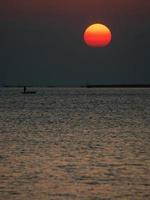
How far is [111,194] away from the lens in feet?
105

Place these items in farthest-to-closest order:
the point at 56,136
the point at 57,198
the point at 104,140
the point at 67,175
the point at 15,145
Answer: the point at 56,136
the point at 104,140
the point at 15,145
the point at 67,175
the point at 57,198

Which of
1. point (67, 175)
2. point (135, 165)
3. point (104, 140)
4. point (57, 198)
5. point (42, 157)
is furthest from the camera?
point (104, 140)

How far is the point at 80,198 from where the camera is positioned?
102 ft

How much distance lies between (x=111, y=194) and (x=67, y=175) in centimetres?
585

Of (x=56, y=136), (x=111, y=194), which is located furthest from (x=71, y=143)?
(x=111, y=194)

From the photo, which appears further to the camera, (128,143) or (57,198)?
(128,143)

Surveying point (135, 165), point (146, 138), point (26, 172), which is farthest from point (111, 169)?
point (146, 138)

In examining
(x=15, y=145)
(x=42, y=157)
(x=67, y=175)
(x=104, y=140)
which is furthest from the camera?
(x=104, y=140)

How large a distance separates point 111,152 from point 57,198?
18224 millimetres

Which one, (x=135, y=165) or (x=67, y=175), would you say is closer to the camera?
(x=67, y=175)

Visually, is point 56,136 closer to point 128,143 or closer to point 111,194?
point 128,143

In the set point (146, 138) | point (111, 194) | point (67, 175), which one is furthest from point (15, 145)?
point (111, 194)

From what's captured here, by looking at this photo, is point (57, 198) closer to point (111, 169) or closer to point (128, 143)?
point (111, 169)

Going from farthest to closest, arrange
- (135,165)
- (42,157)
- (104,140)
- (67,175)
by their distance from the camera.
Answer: (104,140)
(42,157)
(135,165)
(67,175)
